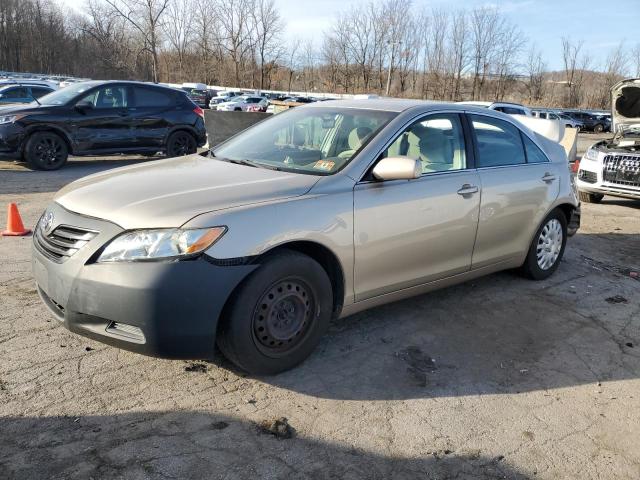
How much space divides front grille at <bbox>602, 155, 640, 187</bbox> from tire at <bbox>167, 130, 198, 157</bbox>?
332 inches

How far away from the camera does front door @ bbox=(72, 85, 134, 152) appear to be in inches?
414

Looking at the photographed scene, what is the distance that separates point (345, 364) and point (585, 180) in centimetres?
829

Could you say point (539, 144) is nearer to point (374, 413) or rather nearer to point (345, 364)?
point (345, 364)

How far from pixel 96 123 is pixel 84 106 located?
373mm

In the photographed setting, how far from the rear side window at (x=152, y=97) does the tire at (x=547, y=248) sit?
8856 millimetres

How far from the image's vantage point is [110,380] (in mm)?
3156

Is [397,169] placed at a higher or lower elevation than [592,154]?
higher

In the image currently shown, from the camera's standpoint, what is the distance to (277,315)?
3191 mm

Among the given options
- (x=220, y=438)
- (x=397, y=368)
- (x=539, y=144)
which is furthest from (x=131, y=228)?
(x=539, y=144)

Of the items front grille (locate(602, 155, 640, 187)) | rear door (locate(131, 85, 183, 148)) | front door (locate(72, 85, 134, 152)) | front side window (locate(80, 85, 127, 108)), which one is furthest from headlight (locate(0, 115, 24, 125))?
front grille (locate(602, 155, 640, 187))

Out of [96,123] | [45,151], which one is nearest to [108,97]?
[96,123]

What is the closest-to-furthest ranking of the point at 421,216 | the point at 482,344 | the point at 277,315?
1. the point at 277,315
2. the point at 421,216
3. the point at 482,344

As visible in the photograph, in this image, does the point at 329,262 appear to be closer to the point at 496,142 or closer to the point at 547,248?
the point at 496,142

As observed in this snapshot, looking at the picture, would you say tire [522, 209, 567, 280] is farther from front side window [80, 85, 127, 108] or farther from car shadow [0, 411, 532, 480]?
front side window [80, 85, 127, 108]
